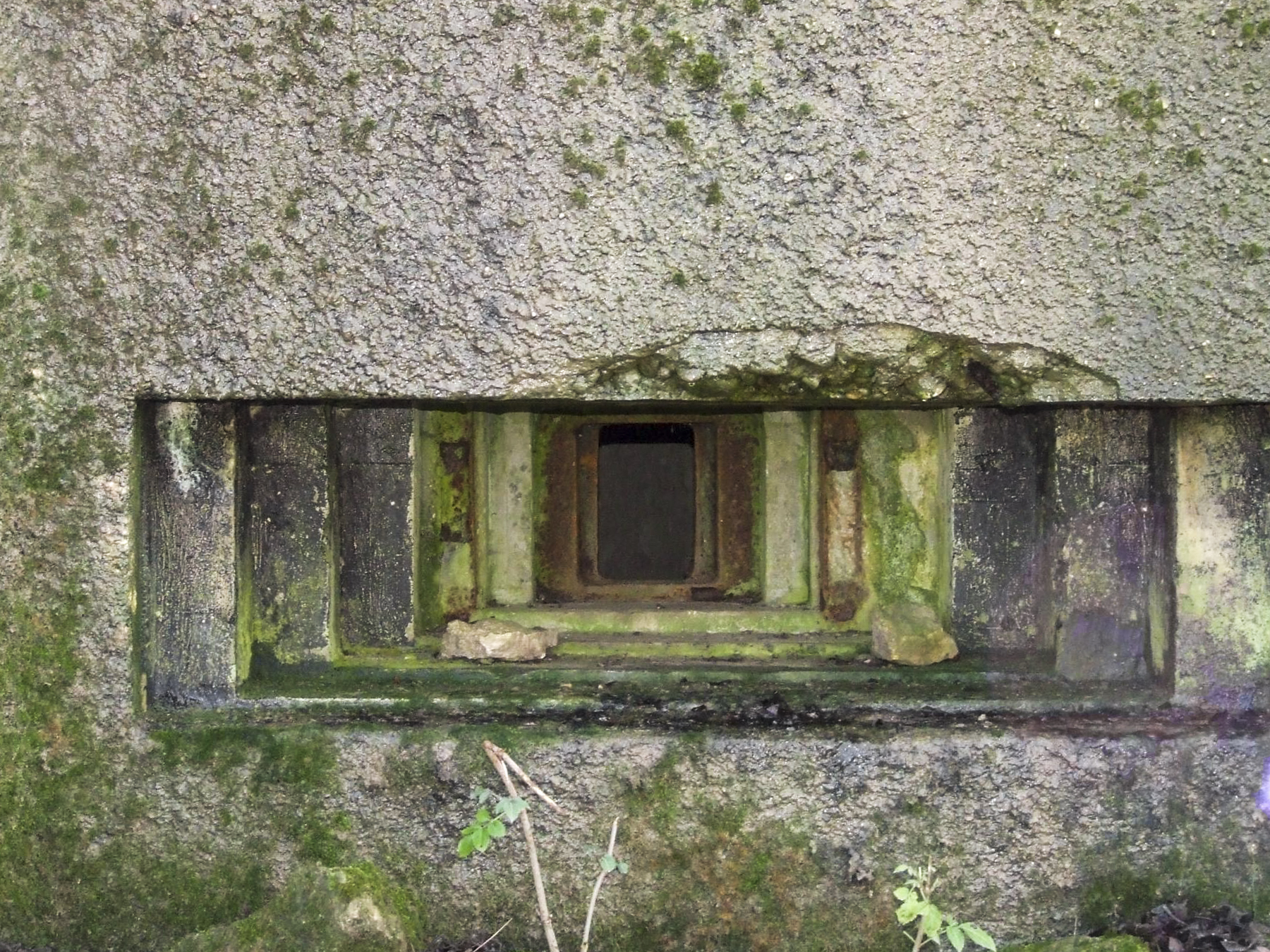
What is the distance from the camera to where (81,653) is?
2043mm

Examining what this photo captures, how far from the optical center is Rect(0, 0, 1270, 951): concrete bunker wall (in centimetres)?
191

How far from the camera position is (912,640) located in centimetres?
237

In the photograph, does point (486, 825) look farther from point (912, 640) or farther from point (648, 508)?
point (648, 508)

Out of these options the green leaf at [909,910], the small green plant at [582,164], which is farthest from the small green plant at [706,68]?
the green leaf at [909,910]

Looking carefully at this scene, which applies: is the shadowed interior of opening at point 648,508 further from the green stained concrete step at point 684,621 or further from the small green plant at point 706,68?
the small green plant at point 706,68

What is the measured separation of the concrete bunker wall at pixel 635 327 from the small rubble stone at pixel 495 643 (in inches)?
11.9

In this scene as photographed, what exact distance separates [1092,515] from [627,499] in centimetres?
257

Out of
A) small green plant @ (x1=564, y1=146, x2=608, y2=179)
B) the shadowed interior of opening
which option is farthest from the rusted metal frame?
the shadowed interior of opening

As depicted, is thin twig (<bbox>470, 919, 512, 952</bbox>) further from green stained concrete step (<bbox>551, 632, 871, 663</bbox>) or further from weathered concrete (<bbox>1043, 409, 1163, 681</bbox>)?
weathered concrete (<bbox>1043, 409, 1163, 681</bbox>)

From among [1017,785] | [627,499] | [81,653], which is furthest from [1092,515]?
[627,499]

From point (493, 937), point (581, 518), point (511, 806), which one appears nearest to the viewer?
point (511, 806)

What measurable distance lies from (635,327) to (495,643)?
2.86ft

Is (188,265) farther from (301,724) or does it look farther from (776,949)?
(776,949)

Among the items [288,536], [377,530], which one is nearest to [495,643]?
[377,530]
